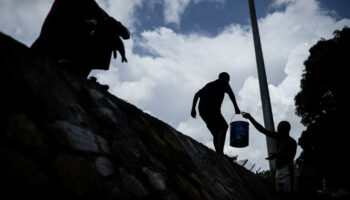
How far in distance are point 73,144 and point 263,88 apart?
5907 mm

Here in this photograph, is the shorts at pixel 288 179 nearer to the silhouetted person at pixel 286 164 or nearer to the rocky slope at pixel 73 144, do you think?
the silhouetted person at pixel 286 164

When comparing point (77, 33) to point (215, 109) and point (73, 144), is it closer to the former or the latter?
point (73, 144)

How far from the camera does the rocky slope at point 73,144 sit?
4.07ft

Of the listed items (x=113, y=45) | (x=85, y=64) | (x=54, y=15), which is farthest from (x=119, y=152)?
(x=54, y=15)

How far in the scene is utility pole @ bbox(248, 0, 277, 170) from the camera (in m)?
5.72

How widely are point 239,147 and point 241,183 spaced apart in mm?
803

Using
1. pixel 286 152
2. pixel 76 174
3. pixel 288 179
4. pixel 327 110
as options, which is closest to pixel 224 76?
pixel 286 152

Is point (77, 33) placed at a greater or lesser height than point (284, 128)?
lesser

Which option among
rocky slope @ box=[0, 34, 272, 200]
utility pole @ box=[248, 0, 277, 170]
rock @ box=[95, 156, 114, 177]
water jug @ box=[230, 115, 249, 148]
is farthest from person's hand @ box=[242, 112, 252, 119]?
rock @ box=[95, 156, 114, 177]

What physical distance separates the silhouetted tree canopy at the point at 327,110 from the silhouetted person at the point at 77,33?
40.0 feet

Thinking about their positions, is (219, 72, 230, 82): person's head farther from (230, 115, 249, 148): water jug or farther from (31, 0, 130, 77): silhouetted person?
(31, 0, 130, 77): silhouetted person

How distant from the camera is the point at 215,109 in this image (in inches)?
181

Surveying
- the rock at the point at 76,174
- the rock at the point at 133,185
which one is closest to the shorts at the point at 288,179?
the rock at the point at 133,185

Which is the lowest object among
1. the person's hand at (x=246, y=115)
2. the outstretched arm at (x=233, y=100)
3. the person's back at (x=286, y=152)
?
the person's back at (x=286, y=152)
